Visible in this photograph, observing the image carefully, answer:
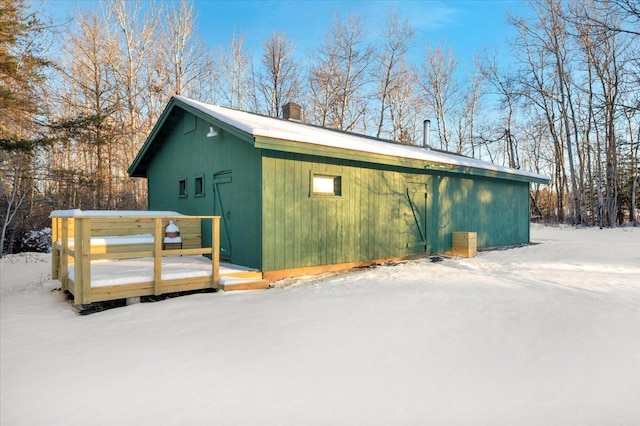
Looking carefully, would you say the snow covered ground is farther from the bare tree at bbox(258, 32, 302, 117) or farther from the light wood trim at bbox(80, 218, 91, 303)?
the bare tree at bbox(258, 32, 302, 117)

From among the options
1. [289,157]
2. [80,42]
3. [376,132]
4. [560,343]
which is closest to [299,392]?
[560,343]

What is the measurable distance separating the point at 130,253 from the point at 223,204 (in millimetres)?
2693

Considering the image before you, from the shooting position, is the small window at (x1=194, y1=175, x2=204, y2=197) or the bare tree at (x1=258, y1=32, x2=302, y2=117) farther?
the bare tree at (x1=258, y1=32, x2=302, y2=117)

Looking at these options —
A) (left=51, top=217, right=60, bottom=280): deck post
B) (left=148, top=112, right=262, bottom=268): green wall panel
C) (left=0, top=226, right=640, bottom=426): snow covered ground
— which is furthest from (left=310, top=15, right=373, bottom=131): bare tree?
(left=0, top=226, right=640, bottom=426): snow covered ground

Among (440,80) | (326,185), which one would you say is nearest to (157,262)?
(326,185)

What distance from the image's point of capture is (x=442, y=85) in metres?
24.6

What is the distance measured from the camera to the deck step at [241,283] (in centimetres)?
523

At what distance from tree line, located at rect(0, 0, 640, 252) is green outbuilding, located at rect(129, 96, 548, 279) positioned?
13.8ft

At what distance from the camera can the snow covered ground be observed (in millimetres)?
2188

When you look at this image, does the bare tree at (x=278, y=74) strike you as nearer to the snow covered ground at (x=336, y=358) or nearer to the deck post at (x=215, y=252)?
the deck post at (x=215, y=252)

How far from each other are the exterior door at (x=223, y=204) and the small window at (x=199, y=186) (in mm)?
656

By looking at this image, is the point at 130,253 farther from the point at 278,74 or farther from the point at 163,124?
the point at 278,74

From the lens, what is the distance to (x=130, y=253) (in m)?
4.43

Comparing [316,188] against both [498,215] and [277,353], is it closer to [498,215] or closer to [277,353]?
[277,353]
